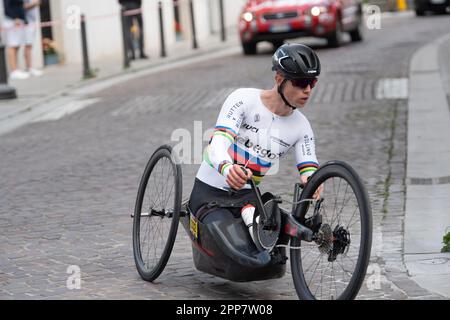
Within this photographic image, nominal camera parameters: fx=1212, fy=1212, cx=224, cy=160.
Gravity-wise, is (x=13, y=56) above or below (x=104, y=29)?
above

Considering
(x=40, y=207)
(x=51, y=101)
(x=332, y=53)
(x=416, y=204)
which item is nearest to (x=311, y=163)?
(x=416, y=204)

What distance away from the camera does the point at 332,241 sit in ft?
18.8

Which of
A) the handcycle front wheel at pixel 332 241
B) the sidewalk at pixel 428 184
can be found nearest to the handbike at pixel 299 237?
the handcycle front wheel at pixel 332 241

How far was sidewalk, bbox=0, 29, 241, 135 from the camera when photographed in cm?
1652

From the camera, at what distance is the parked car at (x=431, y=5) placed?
34188 mm

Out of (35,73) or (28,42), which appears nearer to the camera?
(28,42)

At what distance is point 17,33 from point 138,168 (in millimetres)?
10406

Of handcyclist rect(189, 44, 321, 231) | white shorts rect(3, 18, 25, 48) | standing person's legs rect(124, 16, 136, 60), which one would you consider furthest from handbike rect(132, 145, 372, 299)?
standing person's legs rect(124, 16, 136, 60)

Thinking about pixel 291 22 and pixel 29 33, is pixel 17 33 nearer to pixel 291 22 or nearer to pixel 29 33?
pixel 29 33

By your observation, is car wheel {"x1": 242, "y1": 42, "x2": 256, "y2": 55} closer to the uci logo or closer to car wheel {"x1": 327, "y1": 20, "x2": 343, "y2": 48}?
car wheel {"x1": 327, "y1": 20, "x2": 343, "y2": 48}

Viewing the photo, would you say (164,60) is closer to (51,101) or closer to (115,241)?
(51,101)

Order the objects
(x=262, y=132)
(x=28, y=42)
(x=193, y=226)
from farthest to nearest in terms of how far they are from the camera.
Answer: (x=28, y=42), (x=193, y=226), (x=262, y=132)

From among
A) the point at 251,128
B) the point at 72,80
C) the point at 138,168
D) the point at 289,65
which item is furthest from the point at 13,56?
the point at 289,65

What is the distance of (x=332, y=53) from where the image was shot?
897 inches
